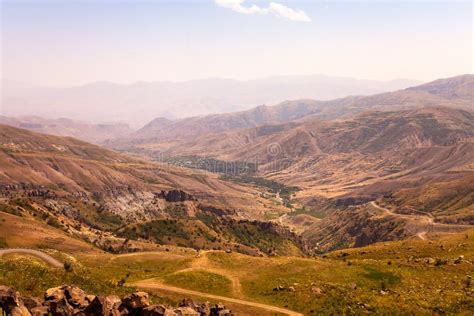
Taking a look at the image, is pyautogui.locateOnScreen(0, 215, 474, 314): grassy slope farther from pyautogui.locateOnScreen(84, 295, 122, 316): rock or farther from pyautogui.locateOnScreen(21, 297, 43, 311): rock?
pyautogui.locateOnScreen(84, 295, 122, 316): rock

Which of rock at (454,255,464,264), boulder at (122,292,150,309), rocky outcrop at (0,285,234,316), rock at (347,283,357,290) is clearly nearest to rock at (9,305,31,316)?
rocky outcrop at (0,285,234,316)

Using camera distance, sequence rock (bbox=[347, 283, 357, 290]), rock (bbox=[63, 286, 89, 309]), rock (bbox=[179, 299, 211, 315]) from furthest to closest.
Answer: rock (bbox=[347, 283, 357, 290]) → rock (bbox=[179, 299, 211, 315]) → rock (bbox=[63, 286, 89, 309])

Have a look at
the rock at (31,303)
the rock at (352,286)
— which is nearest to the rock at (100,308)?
the rock at (31,303)

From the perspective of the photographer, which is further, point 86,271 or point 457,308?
point 86,271

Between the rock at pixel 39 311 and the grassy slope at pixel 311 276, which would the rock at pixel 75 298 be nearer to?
the rock at pixel 39 311

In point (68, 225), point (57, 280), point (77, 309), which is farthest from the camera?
point (68, 225)

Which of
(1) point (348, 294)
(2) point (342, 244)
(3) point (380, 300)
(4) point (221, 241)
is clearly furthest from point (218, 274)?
(2) point (342, 244)

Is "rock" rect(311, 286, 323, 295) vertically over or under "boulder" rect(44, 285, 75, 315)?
under

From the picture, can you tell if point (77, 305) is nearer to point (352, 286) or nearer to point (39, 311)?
point (39, 311)

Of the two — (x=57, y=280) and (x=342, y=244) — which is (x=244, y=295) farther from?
(x=342, y=244)
